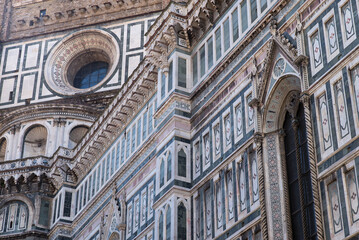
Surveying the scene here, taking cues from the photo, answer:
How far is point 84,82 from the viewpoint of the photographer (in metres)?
42.9

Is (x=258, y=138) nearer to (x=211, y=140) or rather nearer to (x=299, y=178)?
(x=299, y=178)

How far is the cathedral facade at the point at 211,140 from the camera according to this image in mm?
15891

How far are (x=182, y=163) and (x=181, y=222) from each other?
6.49 ft

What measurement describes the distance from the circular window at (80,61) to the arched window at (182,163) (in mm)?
21056

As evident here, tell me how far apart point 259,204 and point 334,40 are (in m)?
4.42

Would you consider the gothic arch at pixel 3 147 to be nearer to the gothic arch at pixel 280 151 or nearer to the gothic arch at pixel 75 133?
the gothic arch at pixel 75 133

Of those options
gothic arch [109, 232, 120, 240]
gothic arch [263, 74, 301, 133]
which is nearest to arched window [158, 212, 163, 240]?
gothic arch [263, 74, 301, 133]

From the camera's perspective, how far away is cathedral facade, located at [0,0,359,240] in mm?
15891

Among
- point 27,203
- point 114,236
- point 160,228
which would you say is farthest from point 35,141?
point 160,228

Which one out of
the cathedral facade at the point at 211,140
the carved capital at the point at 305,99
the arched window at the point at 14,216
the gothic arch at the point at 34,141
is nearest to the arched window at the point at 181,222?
the cathedral facade at the point at 211,140

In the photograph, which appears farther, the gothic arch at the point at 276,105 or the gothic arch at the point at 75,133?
the gothic arch at the point at 75,133

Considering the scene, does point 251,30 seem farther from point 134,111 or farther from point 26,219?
point 26,219

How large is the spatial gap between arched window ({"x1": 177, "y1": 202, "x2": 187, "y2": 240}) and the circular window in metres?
22.3

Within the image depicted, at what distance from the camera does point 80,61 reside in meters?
43.4
